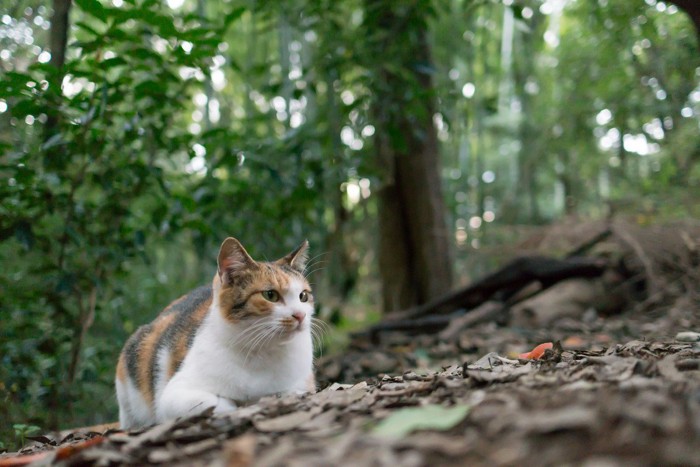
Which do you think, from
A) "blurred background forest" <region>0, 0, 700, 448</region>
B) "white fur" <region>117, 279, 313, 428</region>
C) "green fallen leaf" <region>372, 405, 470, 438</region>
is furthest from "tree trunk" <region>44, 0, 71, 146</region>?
"green fallen leaf" <region>372, 405, 470, 438</region>

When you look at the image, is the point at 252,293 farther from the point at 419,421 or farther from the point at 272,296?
the point at 419,421

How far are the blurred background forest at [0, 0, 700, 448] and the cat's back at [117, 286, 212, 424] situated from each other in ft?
1.58

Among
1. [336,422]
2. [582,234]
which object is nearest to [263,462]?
[336,422]

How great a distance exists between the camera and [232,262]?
8.81 ft

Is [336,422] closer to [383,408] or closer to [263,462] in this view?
[383,408]

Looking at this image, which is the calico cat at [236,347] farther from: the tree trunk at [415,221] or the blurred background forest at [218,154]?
the tree trunk at [415,221]

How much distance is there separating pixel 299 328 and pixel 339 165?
7.59 ft

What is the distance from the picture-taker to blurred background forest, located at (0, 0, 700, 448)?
3.19 meters

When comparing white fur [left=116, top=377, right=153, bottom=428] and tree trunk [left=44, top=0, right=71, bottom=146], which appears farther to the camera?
tree trunk [left=44, top=0, right=71, bottom=146]

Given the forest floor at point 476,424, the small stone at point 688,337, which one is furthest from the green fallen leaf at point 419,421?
the small stone at point 688,337

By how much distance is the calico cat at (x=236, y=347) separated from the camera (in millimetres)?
2465

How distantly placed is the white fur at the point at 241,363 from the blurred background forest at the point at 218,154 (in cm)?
92

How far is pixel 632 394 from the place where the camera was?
5.12 feet

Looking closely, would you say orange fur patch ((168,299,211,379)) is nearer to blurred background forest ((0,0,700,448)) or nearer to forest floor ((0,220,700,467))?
forest floor ((0,220,700,467))
